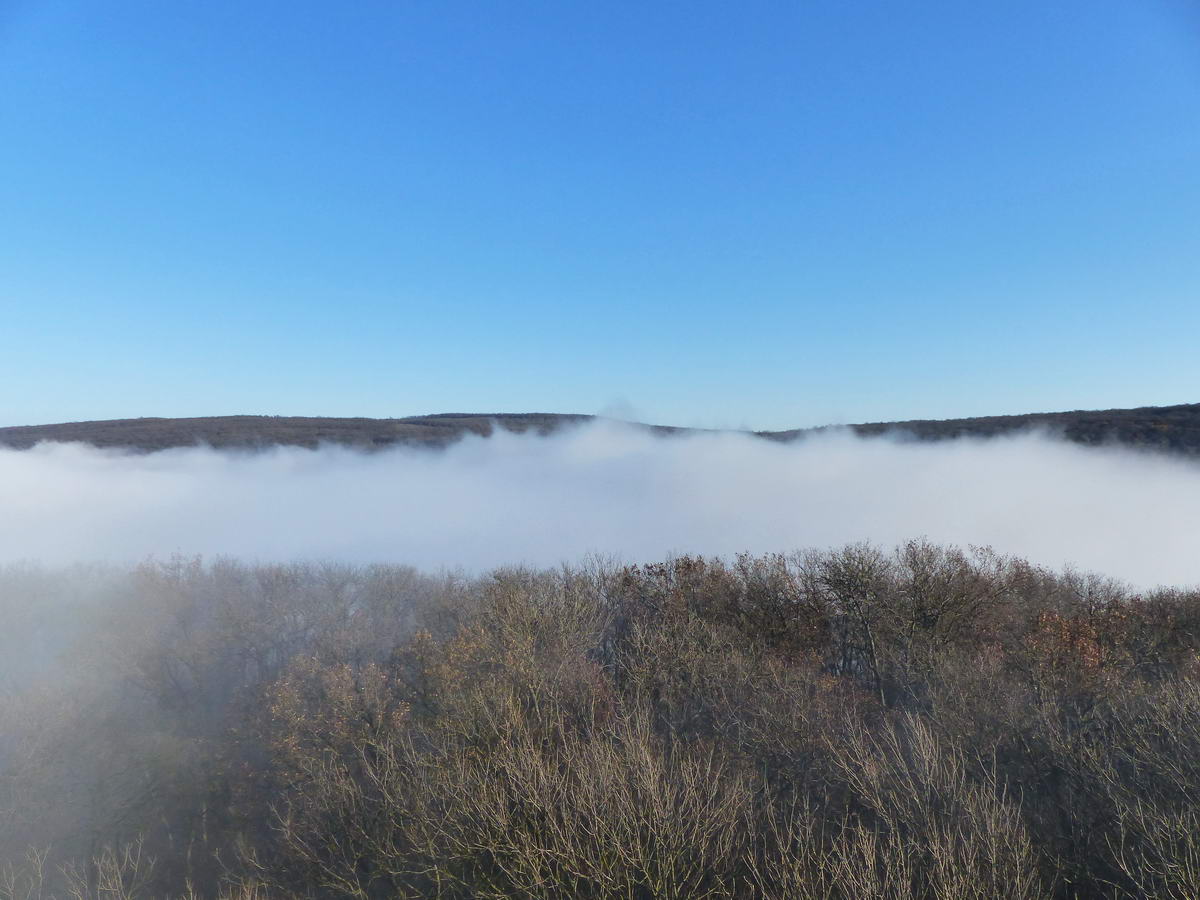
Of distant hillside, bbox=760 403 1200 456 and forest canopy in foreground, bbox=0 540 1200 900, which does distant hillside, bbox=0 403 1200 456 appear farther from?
forest canopy in foreground, bbox=0 540 1200 900

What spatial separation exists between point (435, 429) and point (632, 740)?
14776cm

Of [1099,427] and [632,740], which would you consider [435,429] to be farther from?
[632,740]

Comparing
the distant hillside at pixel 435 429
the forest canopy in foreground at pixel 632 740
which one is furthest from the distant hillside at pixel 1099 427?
the forest canopy in foreground at pixel 632 740

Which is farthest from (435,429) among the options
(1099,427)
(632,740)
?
(632,740)

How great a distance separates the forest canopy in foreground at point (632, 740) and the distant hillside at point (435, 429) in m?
68.9

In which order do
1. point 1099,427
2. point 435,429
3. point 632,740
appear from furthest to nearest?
point 435,429 → point 1099,427 → point 632,740

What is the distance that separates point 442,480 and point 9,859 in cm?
14182

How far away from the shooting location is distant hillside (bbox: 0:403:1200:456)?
97.4m

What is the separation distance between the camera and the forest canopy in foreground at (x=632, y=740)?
15.0 metres

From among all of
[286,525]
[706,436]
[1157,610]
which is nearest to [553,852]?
[1157,610]

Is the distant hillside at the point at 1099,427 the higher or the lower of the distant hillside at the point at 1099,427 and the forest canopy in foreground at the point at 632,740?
the higher

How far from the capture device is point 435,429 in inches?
6289

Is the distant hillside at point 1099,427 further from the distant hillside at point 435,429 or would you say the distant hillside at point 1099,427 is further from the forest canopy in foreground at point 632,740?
the forest canopy in foreground at point 632,740

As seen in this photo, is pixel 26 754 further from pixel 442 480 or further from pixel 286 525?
pixel 286 525
